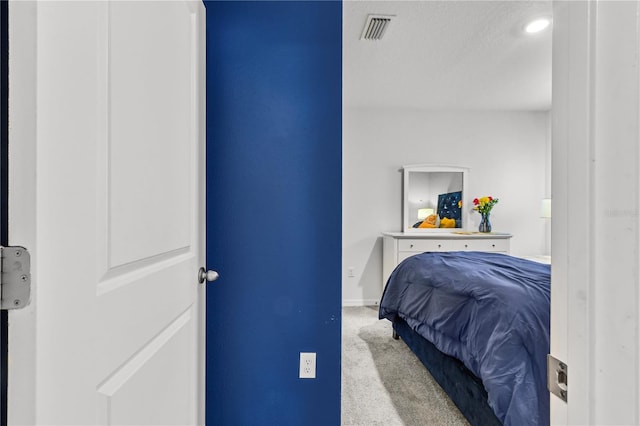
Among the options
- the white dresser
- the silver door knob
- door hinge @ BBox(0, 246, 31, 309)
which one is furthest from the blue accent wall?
the white dresser

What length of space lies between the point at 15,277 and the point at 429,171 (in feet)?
15.1

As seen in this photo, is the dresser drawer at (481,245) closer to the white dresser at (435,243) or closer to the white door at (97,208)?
the white dresser at (435,243)

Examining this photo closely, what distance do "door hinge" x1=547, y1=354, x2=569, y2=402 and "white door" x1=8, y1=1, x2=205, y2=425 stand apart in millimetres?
720

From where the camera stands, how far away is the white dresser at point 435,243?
4.29 meters

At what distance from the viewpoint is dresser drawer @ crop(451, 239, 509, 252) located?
4.39 meters

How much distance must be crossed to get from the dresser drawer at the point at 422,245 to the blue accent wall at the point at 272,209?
9.39ft

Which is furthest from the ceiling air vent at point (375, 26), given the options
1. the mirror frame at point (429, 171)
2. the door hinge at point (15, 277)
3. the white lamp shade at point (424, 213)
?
the door hinge at point (15, 277)

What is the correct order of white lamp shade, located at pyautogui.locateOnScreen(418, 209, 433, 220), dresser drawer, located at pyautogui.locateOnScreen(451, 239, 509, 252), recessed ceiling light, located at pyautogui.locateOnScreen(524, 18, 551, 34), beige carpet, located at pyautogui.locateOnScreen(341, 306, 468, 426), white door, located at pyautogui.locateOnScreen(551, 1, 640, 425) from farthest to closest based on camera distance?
white lamp shade, located at pyautogui.locateOnScreen(418, 209, 433, 220) < dresser drawer, located at pyautogui.locateOnScreen(451, 239, 509, 252) < recessed ceiling light, located at pyautogui.locateOnScreen(524, 18, 551, 34) < beige carpet, located at pyautogui.locateOnScreen(341, 306, 468, 426) < white door, located at pyautogui.locateOnScreen(551, 1, 640, 425)

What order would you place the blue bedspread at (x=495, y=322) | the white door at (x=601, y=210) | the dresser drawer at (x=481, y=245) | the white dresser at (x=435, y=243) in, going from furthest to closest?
the dresser drawer at (x=481, y=245) < the white dresser at (x=435, y=243) < the blue bedspread at (x=495, y=322) < the white door at (x=601, y=210)

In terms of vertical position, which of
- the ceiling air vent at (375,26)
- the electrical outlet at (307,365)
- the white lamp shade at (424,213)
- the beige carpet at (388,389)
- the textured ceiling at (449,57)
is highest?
the textured ceiling at (449,57)

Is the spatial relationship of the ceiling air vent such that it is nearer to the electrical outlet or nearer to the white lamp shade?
the electrical outlet

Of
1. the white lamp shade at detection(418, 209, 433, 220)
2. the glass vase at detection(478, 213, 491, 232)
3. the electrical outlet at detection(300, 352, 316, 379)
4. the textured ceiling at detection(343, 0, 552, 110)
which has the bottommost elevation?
the electrical outlet at detection(300, 352, 316, 379)

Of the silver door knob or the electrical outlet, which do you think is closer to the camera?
the silver door knob

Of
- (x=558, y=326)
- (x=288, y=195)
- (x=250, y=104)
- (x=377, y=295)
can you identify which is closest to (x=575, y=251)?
(x=558, y=326)
